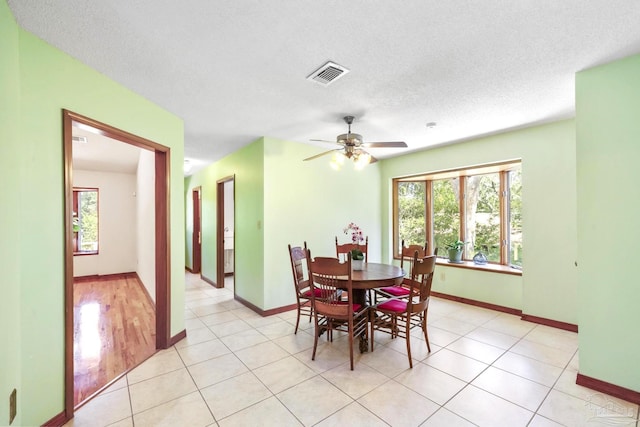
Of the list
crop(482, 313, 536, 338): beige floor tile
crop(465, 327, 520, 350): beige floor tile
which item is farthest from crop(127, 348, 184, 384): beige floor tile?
crop(482, 313, 536, 338): beige floor tile

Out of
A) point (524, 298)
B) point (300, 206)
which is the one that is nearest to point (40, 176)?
point (300, 206)

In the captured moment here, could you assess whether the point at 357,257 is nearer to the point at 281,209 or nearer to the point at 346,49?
the point at 281,209

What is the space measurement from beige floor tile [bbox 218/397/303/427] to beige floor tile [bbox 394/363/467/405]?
96cm

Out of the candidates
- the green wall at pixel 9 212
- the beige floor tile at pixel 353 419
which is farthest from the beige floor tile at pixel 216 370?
the green wall at pixel 9 212

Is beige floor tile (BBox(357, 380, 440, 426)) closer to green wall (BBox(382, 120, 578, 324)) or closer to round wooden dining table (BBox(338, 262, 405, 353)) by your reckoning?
round wooden dining table (BBox(338, 262, 405, 353))

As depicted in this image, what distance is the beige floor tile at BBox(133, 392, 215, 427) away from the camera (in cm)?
179

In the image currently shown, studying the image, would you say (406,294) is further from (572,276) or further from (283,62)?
(283,62)

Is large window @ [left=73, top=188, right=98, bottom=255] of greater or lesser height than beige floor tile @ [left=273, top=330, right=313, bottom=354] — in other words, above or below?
above

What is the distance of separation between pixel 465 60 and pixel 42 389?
11.7 ft

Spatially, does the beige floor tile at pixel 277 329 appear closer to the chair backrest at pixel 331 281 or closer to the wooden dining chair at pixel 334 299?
the wooden dining chair at pixel 334 299

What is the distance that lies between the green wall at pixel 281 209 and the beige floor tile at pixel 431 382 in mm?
2076

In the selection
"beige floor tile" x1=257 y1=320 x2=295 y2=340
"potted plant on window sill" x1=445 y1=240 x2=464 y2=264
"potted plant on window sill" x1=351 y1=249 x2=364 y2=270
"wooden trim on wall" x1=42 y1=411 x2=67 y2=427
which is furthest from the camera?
"potted plant on window sill" x1=445 y1=240 x2=464 y2=264

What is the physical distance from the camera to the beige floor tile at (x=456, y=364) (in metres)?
2.34

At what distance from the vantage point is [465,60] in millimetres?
1978
